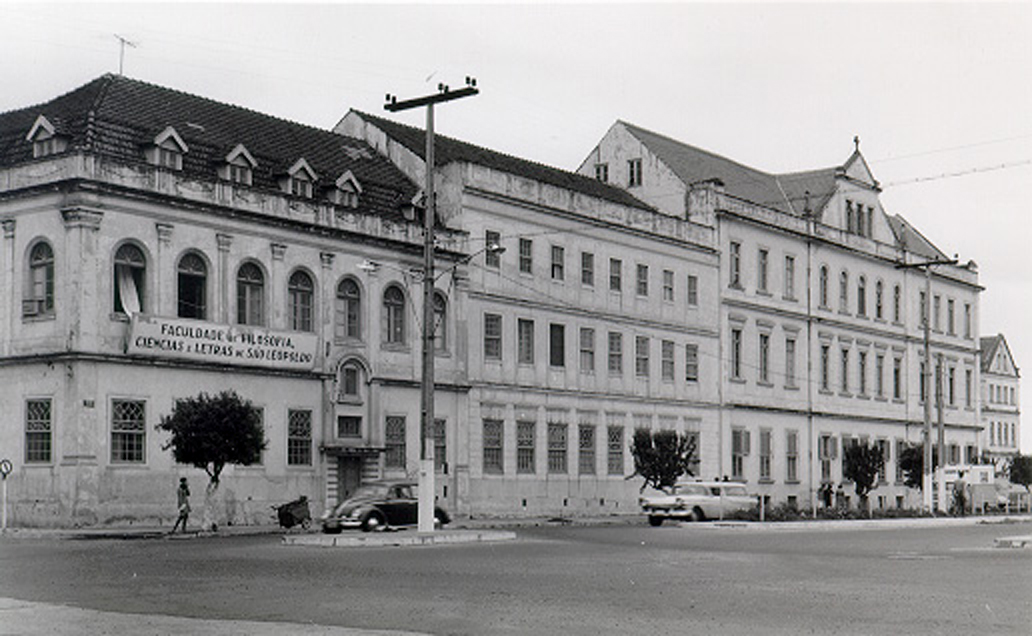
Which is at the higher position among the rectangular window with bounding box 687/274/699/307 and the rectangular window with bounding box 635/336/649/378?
the rectangular window with bounding box 687/274/699/307

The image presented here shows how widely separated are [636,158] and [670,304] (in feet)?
28.2

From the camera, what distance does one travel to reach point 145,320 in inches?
1565

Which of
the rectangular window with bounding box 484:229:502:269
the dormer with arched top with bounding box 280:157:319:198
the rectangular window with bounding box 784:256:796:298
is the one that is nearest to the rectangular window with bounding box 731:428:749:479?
the rectangular window with bounding box 784:256:796:298

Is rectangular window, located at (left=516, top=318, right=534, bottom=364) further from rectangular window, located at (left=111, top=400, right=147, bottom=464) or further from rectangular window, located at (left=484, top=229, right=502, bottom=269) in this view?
rectangular window, located at (left=111, top=400, right=147, bottom=464)

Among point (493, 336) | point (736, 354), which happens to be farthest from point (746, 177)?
point (493, 336)

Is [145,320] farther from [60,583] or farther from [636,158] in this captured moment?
[636,158]

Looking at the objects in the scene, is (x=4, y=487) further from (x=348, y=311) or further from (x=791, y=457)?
(x=791, y=457)

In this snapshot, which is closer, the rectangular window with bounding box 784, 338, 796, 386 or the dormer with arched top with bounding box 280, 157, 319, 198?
the dormer with arched top with bounding box 280, 157, 319, 198

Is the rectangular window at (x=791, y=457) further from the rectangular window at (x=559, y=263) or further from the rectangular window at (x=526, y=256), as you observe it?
the rectangular window at (x=526, y=256)

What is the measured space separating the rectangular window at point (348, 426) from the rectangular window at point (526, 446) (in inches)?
343

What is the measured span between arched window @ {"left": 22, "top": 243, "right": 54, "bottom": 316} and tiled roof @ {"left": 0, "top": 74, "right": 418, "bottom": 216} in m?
2.99

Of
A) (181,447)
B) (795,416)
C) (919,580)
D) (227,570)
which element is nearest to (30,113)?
(181,447)

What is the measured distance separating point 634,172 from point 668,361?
10.3 metres

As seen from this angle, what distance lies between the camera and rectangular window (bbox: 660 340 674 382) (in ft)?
205
